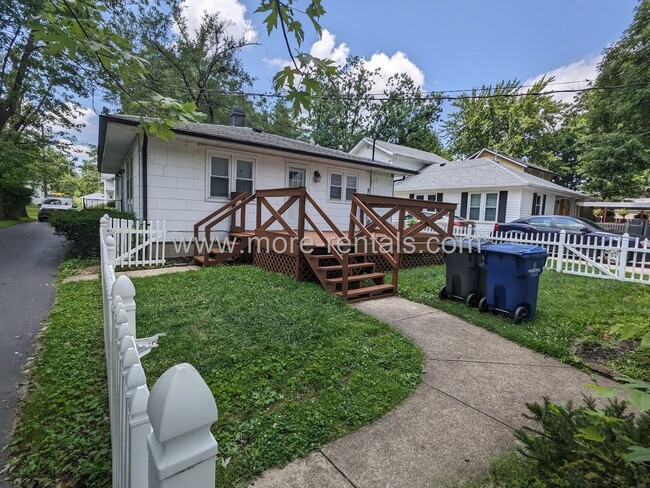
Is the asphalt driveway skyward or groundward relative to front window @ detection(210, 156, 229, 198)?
groundward

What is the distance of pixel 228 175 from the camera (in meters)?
9.27

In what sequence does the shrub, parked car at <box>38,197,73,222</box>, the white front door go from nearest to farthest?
the shrub → the white front door → parked car at <box>38,197,73,222</box>

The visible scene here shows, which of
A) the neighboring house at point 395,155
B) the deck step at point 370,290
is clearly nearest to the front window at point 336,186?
the deck step at point 370,290

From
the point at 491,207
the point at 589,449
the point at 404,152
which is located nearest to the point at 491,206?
the point at 491,207

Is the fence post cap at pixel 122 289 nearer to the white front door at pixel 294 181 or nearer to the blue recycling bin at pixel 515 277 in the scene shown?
the blue recycling bin at pixel 515 277

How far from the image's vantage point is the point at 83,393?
268 centimetres

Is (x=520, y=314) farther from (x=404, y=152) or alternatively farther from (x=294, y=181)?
(x=404, y=152)

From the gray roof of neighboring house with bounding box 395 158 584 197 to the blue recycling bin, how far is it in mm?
12978

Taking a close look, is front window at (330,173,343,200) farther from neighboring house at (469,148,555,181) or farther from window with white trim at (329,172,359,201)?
neighboring house at (469,148,555,181)

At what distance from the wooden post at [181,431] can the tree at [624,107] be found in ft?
57.1

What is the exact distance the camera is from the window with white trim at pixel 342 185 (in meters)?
11.4

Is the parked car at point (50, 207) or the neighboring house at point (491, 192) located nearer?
the neighboring house at point (491, 192)

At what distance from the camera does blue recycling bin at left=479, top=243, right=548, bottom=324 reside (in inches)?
183

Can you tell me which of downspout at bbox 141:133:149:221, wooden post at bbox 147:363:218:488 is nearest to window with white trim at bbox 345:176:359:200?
downspout at bbox 141:133:149:221
